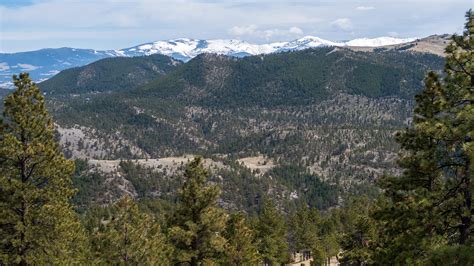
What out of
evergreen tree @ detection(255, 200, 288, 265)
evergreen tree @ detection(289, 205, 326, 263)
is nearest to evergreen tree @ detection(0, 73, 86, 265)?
evergreen tree @ detection(255, 200, 288, 265)

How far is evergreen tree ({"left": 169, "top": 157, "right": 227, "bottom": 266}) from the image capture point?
114 ft

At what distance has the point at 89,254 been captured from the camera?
67625 mm

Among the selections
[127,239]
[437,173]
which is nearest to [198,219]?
[127,239]

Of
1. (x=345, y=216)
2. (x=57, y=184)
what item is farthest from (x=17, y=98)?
(x=345, y=216)

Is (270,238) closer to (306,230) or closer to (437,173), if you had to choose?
(306,230)

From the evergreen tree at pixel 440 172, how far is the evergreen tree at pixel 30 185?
1814cm

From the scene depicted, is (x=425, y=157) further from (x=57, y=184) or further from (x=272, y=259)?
(x=272, y=259)

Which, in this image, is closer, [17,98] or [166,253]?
[17,98]

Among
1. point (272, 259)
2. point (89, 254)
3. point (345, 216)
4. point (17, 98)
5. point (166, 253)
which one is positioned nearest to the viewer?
point (17, 98)

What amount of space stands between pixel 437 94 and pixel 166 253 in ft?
82.4

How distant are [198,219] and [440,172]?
1860cm

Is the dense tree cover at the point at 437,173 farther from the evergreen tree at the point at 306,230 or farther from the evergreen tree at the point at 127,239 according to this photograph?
the evergreen tree at the point at 306,230

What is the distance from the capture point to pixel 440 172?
22094 mm

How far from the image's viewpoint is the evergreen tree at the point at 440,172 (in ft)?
66.9
